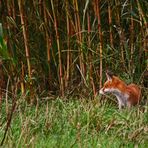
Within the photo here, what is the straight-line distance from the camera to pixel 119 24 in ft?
24.7

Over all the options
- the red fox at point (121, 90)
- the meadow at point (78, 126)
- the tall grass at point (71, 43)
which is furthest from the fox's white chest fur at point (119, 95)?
the meadow at point (78, 126)

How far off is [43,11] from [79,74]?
2.73ft

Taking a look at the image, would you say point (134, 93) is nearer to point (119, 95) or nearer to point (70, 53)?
point (119, 95)

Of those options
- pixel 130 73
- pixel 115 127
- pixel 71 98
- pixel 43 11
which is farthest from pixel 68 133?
pixel 43 11

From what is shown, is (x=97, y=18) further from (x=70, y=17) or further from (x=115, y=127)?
(x=115, y=127)

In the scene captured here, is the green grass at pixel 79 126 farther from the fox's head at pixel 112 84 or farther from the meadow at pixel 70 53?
the fox's head at pixel 112 84

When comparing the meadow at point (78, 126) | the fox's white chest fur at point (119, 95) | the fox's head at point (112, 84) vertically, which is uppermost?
the meadow at point (78, 126)

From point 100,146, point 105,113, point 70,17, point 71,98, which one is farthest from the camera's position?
point 70,17

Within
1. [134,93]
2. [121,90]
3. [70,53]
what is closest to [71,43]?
[70,53]

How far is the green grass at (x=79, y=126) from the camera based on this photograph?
519 centimetres

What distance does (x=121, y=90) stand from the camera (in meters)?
7.09

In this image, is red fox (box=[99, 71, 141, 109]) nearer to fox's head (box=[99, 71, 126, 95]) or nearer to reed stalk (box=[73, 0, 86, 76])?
fox's head (box=[99, 71, 126, 95])

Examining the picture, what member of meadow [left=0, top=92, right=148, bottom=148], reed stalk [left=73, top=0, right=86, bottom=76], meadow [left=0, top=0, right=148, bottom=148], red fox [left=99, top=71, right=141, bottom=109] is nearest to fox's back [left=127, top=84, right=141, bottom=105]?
red fox [left=99, top=71, right=141, bottom=109]

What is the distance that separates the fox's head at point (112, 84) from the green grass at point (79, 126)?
0.52 m
